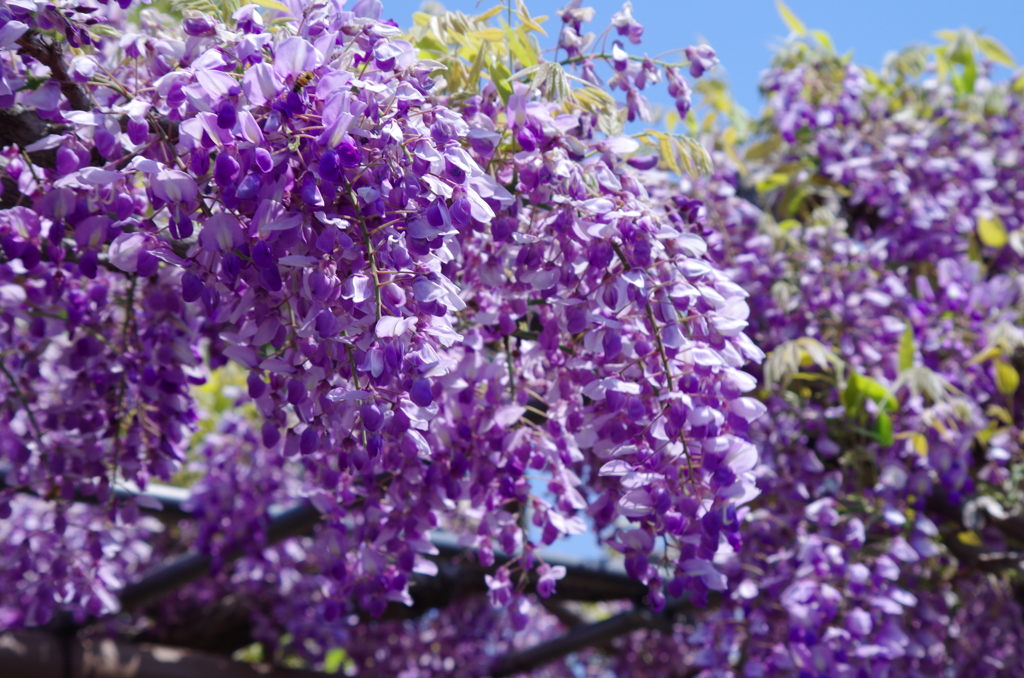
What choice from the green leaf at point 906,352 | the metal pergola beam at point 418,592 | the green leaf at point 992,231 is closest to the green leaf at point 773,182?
the green leaf at point 992,231

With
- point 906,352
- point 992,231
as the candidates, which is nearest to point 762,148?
point 992,231

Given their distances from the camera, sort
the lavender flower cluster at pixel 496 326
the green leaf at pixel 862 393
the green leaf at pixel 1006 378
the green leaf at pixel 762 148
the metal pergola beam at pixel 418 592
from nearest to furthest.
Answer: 1. the lavender flower cluster at pixel 496 326
2. the green leaf at pixel 862 393
3. the green leaf at pixel 1006 378
4. the metal pergola beam at pixel 418 592
5. the green leaf at pixel 762 148

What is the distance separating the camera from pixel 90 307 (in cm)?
171

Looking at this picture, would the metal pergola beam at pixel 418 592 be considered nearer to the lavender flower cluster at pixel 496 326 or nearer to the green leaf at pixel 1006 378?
the lavender flower cluster at pixel 496 326

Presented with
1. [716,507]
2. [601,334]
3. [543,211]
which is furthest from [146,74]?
[716,507]

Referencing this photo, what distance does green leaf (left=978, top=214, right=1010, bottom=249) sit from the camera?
304cm

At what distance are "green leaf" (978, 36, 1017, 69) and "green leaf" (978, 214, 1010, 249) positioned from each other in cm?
73

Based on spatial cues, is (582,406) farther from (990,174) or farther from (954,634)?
(990,174)

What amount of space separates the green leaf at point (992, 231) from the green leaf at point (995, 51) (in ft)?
2.38

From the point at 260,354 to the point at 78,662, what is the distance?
2.25 metres

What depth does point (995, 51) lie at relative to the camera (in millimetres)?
3400

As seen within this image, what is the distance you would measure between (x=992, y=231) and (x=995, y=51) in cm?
80

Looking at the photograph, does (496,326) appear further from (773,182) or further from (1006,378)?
(773,182)

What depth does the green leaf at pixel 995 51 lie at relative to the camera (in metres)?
3.39
